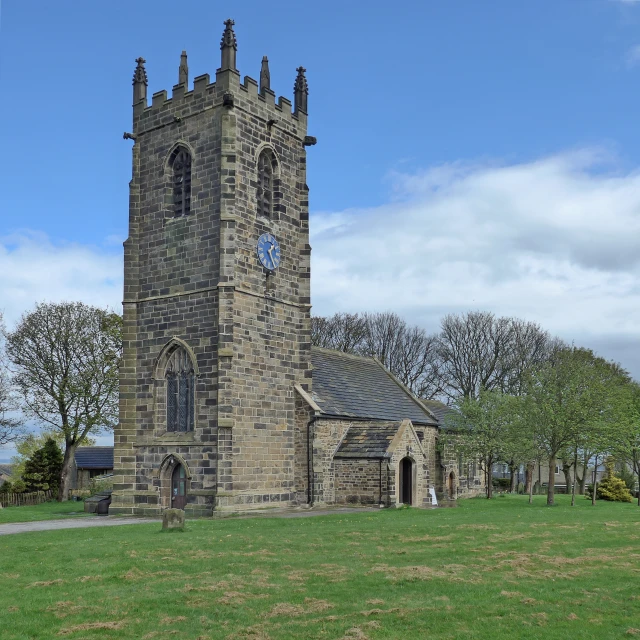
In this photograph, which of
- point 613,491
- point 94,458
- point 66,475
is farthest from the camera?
point 94,458

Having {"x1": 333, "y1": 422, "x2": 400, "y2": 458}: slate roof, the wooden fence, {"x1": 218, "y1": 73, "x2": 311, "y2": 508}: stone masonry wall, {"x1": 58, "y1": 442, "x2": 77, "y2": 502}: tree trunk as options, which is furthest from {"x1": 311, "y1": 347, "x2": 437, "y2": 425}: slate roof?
the wooden fence

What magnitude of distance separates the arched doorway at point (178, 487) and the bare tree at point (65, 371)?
20.0 m

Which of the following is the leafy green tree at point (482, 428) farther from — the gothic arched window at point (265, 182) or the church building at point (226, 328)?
the gothic arched window at point (265, 182)

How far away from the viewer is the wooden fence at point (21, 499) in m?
44.5

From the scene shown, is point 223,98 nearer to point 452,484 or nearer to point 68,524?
point 68,524

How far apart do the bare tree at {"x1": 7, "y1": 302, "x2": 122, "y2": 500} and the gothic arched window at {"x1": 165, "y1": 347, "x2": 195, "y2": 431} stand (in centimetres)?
1909

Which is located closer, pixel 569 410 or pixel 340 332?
pixel 569 410

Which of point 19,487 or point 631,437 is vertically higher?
point 631,437

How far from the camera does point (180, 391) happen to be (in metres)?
29.6

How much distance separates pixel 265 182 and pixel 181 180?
3.52 metres

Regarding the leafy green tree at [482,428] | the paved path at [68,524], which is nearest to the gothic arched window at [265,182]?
the paved path at [68,524]

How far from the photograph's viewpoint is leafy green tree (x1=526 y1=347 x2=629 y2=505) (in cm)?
3444

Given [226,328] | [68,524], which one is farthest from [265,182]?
[68,524]

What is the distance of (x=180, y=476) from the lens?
29000mm
